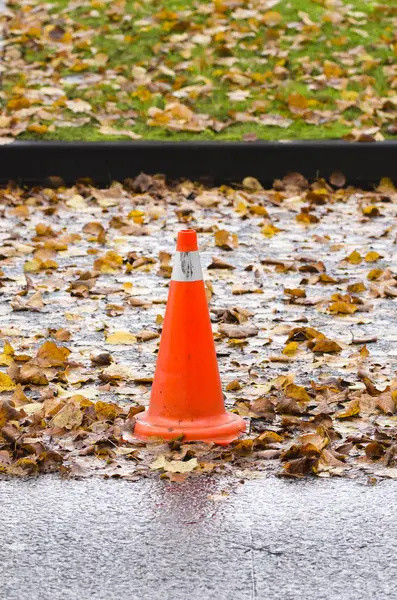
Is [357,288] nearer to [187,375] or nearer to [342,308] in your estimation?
[342,308]

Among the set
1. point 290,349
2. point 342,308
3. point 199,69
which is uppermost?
point 290,349

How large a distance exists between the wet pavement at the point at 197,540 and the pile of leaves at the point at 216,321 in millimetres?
184

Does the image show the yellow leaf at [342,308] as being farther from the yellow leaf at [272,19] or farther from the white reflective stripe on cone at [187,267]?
the yellow leaf at [272,19]

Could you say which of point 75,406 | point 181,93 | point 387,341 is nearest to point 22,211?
point 181,93

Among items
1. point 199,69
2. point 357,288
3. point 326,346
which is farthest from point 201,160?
point 326,346

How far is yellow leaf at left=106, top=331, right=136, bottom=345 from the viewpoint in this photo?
5.91 m

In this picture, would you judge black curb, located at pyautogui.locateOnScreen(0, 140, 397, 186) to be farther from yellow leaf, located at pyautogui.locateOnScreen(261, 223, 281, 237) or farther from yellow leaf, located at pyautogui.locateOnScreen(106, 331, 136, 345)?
yellow leaf, located at pyautogui.locateOnScreen(106, 331, 136, 345)

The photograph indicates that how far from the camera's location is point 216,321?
634 cm

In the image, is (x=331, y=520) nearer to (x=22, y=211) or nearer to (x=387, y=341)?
(x=387, y=341)

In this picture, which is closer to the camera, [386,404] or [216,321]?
[386,404]

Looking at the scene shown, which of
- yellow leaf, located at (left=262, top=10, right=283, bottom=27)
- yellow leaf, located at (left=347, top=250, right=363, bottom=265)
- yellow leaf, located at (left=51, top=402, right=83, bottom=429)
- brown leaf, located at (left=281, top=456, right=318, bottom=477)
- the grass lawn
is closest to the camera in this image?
brown leaf, located at (left=281, top=456, right=318, bottom=477)

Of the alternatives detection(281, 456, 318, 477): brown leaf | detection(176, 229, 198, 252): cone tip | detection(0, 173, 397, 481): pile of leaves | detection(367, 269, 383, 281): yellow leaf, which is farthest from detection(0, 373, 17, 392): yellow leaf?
detection(367, 269, 383, 281): yellow leaf

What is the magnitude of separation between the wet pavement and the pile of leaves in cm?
18

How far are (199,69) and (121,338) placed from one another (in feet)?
21.8
